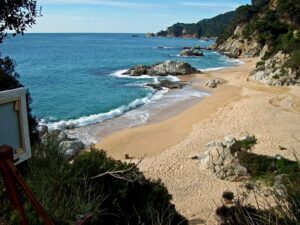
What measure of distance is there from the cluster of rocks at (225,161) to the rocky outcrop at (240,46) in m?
61.9

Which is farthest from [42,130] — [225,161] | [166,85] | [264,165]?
[166,85]

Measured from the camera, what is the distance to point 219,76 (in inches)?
2048

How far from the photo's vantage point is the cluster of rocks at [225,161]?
54.0 ft

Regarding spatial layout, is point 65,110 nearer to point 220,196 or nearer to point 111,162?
point 220,196

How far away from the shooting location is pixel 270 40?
222 ft

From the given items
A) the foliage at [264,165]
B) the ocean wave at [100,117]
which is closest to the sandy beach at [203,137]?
the foliage at [264,165]

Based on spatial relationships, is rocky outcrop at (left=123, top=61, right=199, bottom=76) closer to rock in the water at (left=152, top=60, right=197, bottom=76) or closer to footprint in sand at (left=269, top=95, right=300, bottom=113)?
rock in the water at (left=152, top=60, right=197, bottom=76)

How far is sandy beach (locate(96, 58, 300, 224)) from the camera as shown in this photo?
15469 mm

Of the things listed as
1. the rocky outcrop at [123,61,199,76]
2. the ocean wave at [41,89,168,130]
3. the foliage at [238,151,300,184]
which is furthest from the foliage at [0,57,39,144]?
the rocky outcrop at [123,61,199,76]

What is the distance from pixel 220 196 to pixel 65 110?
22.0 metres

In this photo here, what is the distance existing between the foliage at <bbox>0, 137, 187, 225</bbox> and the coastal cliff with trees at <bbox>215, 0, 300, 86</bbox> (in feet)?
107

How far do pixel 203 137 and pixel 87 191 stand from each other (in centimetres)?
1702

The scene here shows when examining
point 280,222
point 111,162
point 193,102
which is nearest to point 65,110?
point 193,102

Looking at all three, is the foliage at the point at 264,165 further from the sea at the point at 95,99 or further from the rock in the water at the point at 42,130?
the sea at the point at 95,99
